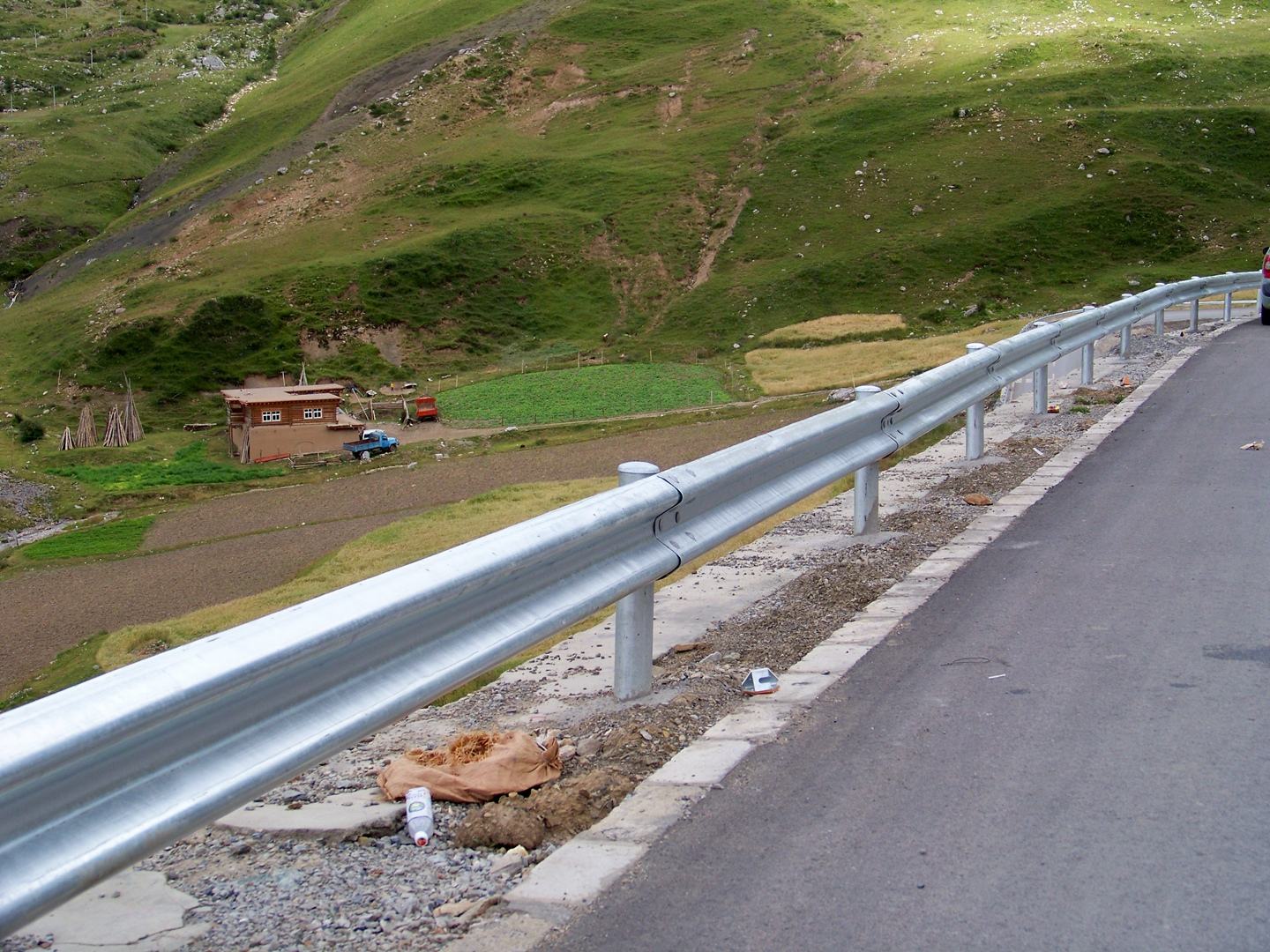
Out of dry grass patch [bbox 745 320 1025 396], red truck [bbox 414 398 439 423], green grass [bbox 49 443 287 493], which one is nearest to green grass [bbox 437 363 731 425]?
red truck [bbox 414 398 439 423]

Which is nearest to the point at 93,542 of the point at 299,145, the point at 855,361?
the point at 855,361

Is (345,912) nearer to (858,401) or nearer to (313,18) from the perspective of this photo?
(858,401)

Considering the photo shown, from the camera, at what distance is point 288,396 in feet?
141

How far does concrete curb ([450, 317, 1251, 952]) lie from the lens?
352 centimetres

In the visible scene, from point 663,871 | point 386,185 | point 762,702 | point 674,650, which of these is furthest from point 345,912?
point 386,185

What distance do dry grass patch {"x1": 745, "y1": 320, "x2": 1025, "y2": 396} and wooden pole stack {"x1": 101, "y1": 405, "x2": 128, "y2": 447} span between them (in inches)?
967

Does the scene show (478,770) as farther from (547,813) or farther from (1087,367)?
(1087,367)

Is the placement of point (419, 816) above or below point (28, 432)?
above

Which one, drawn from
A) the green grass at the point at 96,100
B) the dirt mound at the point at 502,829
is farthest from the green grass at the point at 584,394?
the green grass at the point at 96,100

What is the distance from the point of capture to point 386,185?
3017 inches

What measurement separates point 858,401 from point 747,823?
4329mm

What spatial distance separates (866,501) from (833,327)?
45.9m

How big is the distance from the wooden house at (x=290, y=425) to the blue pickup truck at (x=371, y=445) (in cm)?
210

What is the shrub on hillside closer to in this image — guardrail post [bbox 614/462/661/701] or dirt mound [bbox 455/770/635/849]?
guardrail post [bbox 614/462/661/701]
